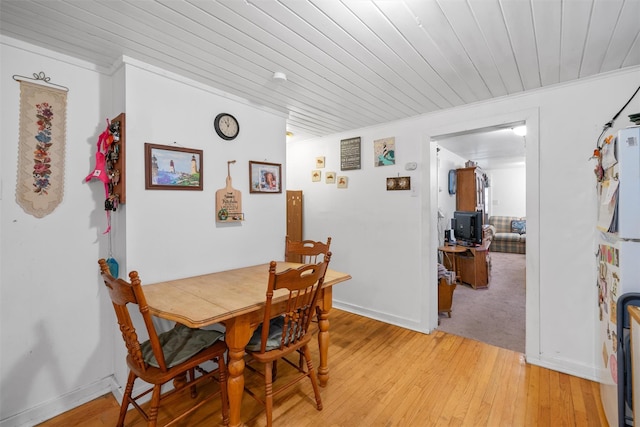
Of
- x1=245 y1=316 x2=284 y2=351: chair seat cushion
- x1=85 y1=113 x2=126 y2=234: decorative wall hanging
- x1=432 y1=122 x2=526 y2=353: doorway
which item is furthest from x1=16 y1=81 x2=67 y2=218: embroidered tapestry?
x1=432 y1=122 x2=526 y2=353: doorway

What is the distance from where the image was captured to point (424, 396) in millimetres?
1903

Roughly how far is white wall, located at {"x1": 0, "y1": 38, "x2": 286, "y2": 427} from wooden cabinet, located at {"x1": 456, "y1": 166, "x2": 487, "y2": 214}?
4935mm

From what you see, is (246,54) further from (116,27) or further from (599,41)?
(599,41)

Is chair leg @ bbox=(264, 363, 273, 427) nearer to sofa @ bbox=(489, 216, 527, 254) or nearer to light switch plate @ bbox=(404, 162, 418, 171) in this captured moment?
light switch plate @ bbox=(404, 162, 418, 171)

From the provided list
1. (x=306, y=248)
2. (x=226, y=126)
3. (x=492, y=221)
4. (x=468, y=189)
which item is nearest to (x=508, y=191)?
(x=492, y=221)

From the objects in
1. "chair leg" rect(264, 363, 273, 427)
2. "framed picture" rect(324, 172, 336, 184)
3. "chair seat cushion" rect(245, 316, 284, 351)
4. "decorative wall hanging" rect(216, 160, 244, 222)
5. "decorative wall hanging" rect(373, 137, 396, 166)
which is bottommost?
"chair leg" rect(264, 363, 273, 427)

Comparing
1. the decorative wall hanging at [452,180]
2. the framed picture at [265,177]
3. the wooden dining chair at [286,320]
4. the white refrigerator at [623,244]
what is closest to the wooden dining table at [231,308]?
the wooden dining chair at [286,320]

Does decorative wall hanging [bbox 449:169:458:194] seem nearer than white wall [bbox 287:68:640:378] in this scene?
No

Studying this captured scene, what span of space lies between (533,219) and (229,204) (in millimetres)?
2531

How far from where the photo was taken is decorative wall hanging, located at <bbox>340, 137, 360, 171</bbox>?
3.37 metres

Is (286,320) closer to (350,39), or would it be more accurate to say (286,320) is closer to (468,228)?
(350,39)

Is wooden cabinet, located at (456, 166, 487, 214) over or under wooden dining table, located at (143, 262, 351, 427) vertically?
over

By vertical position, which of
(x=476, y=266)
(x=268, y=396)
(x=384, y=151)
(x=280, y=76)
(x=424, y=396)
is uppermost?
(x=280, y=76)

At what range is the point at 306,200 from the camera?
12.8 feet
